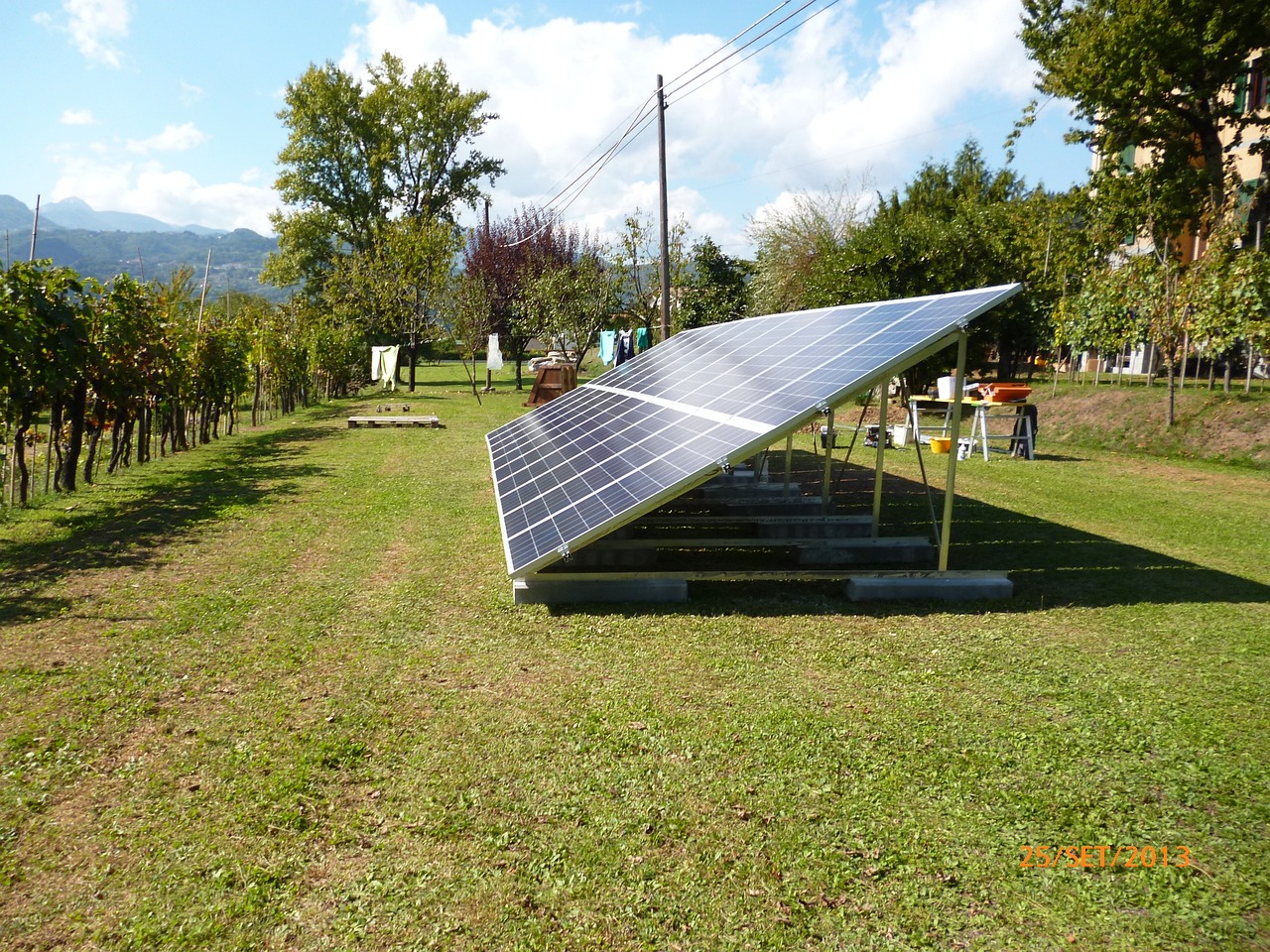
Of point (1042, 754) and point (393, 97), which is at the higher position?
point (393, 97)

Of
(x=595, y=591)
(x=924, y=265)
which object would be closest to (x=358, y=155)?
(x=924, y=265)

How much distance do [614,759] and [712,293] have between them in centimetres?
2753

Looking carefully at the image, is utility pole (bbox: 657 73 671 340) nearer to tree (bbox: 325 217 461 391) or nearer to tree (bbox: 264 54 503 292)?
tree (bbox: 325 217 461 391)

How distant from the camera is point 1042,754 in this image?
167 inches

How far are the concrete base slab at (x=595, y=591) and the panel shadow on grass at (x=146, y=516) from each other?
11.7 ft

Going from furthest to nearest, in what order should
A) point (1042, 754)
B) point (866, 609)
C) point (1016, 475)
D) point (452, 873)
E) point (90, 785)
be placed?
point (1016, 475)
point (866, 609)
point (1042, 754)
point (90, 785)
point (452, 873)

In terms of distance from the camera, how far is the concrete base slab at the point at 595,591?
21.8ft

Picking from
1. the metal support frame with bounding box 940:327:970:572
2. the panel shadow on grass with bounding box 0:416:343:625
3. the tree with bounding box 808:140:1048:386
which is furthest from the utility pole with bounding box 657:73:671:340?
the metal support frame with bounding box 940:327:970:572

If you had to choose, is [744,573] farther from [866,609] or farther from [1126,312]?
[1126,312]

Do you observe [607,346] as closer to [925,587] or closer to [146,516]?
[146,516]

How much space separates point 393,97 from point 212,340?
112 ft

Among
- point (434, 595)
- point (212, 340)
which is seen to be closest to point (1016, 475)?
point (434, 595)

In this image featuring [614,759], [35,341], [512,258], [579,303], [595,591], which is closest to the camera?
[614,759]

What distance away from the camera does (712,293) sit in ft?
99.5
